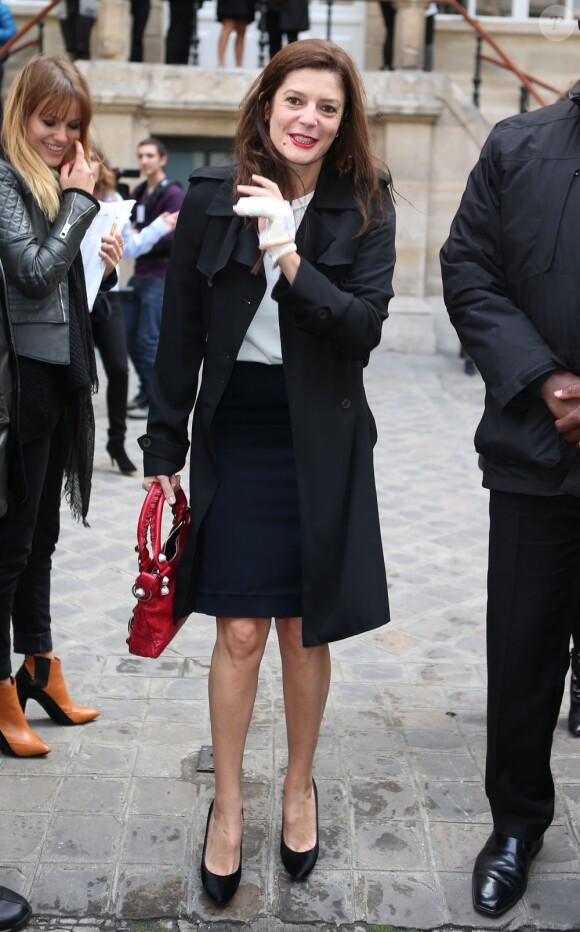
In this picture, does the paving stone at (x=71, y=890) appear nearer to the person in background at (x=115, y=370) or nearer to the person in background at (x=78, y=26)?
the person in background at (x=115, y=370)

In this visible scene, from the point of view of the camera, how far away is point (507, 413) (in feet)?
9.73

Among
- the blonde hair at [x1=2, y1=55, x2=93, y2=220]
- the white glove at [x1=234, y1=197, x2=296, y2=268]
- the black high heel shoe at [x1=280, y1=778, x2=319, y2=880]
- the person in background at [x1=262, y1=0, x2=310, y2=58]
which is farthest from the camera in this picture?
the person in background at [x1=262, y1=0, x2=310, y2=58]

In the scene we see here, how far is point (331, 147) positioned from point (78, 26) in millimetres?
10629

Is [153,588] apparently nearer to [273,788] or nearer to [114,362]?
[273,788]

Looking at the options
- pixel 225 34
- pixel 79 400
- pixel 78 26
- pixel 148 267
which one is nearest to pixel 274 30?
pixel 225 34

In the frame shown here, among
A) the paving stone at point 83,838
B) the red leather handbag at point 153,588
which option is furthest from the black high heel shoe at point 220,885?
the red leather handbag at point 153,588

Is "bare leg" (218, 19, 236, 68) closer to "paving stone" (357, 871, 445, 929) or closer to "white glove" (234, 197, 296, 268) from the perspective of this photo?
"white glove" (234, 197, 296, 268)

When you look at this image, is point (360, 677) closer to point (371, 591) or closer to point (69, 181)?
point (371, 591)

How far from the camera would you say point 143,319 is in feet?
29.3

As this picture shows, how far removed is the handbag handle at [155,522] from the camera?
3.02 m

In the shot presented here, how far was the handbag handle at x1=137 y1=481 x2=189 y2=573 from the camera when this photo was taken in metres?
3.02

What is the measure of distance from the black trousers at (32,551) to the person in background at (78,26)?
9813 mm

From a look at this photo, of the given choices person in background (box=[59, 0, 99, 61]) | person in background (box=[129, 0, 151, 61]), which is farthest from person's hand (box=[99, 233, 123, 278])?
person in background (box=[129, 0, 151, 61])

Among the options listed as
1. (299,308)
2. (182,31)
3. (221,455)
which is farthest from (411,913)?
(182,31)
